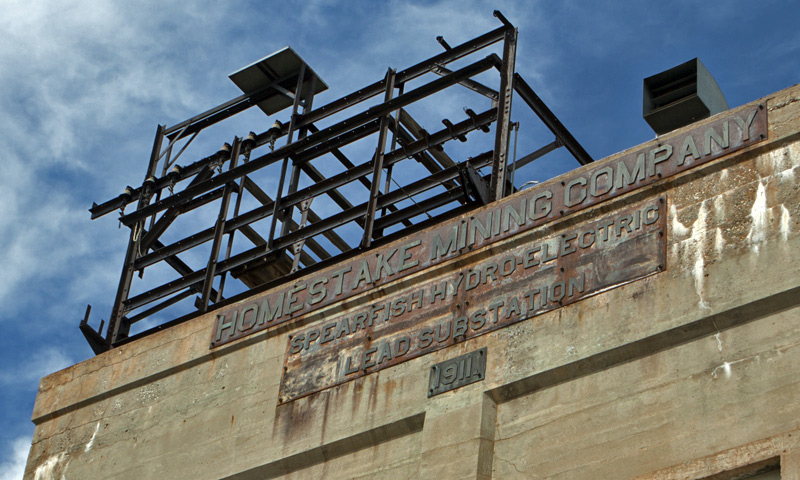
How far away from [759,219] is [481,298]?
3345 millimetres

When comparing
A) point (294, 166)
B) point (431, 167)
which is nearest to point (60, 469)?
point (294, 166)

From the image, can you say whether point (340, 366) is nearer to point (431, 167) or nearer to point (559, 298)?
point (559, 298)

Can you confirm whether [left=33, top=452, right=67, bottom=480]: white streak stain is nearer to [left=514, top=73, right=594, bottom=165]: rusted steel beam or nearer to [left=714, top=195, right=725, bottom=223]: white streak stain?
[left=514, top=73, right=594, bottom=165]: rusted steel beam

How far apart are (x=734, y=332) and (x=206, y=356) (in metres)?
7.27

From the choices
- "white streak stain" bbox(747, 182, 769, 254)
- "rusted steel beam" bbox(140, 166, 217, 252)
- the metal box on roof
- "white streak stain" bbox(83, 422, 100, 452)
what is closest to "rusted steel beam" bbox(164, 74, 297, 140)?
the metal box on roof

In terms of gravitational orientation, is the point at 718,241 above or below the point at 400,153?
below

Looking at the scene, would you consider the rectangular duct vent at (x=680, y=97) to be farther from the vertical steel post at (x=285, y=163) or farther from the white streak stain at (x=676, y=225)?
the vertical steel post at (x=285, y=163)

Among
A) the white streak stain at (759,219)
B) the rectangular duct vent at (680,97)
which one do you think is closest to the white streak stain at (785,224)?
the white streak stain at (759,219)

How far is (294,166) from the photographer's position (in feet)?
73.8

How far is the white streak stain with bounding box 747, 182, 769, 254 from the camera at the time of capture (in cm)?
1529

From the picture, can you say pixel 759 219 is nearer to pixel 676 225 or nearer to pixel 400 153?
pixel 676 225

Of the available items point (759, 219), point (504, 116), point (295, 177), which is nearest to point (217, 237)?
point (295, 177)

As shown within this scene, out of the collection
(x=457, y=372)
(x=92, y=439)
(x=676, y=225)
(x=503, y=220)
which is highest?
(x=503, y=220)

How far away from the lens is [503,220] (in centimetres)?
1761
